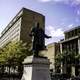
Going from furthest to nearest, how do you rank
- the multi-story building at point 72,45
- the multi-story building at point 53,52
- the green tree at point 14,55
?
the multi-story building at point 53,52 < the multi-story building at point 72,45 < the green tree at point 14,55

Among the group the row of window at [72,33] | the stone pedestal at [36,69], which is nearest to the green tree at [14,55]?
the row of window at [72,33]

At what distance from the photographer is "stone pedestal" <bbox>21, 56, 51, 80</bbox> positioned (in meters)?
15.1

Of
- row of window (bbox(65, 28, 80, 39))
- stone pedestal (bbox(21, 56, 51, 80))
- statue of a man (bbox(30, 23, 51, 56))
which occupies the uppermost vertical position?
row of window (bbox(65, 28, 80, 39))

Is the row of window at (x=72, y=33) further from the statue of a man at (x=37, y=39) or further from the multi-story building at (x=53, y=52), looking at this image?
the statue of a man at (x=37, y=39)

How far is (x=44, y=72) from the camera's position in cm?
1555

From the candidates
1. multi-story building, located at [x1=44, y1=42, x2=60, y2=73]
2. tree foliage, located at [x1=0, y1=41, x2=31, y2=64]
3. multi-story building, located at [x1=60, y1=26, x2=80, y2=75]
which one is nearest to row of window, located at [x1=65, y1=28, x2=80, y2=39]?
multi-story building, located at [x1=60, y1=26, x2=80, y2=75]

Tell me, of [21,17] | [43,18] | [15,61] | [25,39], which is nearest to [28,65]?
[15,61]

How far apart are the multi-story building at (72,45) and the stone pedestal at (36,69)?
44.4m

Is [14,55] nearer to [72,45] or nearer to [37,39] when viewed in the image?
[72,45]

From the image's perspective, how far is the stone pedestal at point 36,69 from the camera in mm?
15087

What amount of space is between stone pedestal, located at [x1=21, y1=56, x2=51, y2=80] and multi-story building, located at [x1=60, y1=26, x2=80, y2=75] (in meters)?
44.4

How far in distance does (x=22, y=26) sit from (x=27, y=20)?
480 cm

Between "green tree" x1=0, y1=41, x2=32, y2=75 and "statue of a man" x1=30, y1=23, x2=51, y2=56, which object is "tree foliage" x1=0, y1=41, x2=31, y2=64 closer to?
"green tree" x1=0, y1=41, x2=32, y2=75

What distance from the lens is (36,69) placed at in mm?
15211
